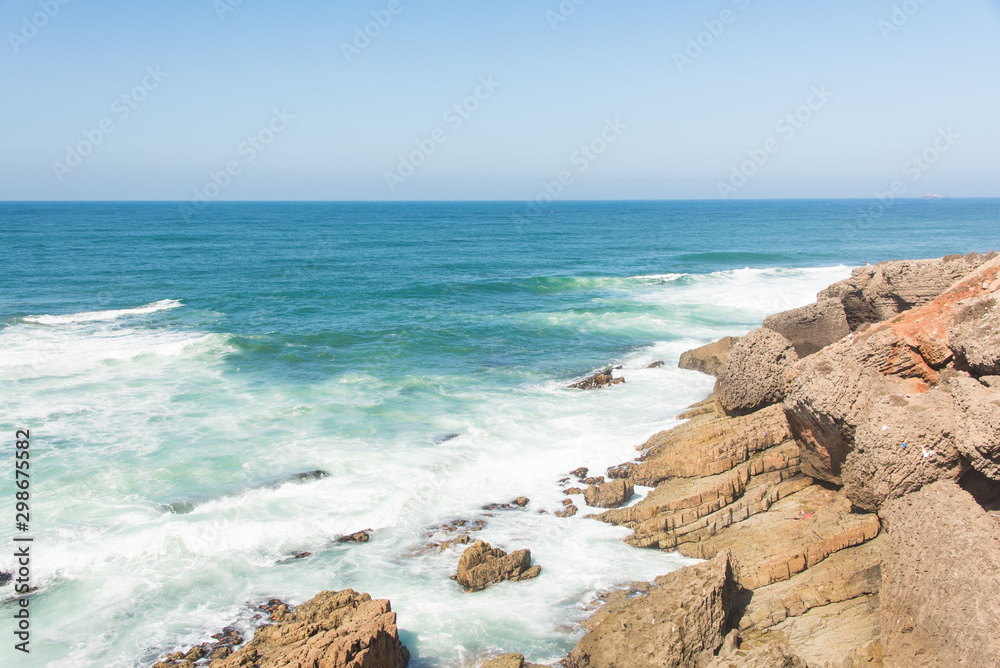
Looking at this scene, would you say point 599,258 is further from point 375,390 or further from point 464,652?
point 464,652

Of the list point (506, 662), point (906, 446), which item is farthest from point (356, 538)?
point (906, 446)

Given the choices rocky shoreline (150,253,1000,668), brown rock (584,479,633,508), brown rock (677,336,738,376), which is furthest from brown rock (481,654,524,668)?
brown rock (677,336,738,376)

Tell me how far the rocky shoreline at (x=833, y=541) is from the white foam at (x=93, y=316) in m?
23.5

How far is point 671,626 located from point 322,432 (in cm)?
1046

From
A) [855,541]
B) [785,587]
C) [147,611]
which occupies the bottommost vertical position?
[147,611]

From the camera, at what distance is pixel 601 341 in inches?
956

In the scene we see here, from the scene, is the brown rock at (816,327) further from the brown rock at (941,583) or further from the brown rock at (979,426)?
the brown rock at (941,583)

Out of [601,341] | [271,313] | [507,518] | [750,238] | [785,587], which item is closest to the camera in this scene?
[785,587]

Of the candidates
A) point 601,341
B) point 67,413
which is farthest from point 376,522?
point 601,341

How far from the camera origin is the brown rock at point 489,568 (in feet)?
30.2

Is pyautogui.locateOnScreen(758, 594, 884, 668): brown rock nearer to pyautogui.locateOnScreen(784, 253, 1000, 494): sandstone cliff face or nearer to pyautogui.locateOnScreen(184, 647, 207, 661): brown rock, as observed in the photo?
pyautogui.locateOnScreen(784, 253, 1000, 494): sandstone cliff face

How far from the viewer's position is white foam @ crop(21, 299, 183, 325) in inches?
1031

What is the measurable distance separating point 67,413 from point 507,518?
40.5 feet

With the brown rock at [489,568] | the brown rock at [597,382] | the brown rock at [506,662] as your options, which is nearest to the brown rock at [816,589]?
the brown rock at [506,662]
